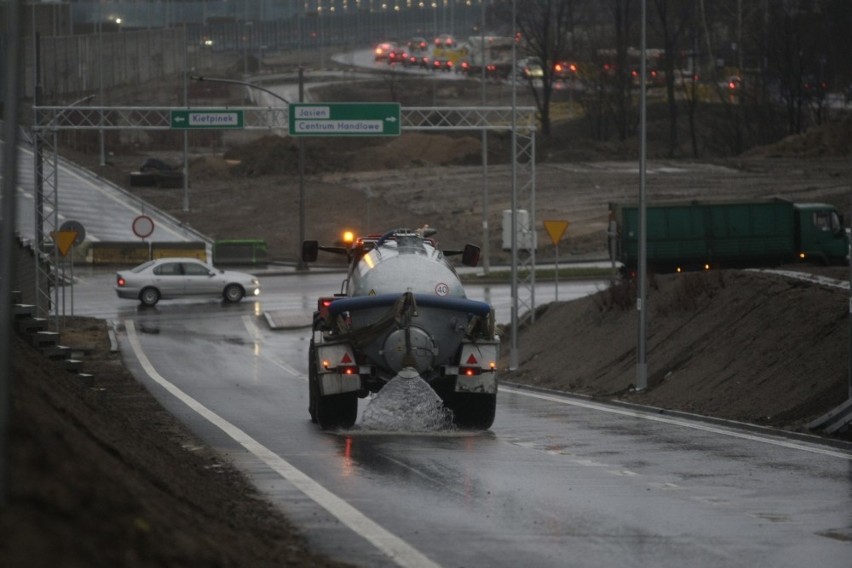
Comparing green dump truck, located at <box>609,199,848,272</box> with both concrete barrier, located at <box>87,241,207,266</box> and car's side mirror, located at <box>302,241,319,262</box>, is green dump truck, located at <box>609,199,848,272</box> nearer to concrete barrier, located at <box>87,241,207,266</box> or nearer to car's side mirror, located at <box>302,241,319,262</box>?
concrete barrier, located at <box>87,241,207,266</box>

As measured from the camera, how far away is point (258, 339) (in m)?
44.6

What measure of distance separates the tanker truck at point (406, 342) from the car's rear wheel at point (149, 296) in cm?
3050

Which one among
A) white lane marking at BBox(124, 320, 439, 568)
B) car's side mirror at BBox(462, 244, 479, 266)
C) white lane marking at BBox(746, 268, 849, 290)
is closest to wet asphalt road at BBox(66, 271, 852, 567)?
white lane marking at BBox(124, 320, 439, 568)

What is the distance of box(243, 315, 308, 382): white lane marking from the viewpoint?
3641 centimetres

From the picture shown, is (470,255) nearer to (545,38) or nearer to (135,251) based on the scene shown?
(135,251)

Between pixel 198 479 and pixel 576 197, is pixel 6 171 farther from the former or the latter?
pixel 576 197

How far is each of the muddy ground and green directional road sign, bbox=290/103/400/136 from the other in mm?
8262

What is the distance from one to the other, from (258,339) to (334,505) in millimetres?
31078

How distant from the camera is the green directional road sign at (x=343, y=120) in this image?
45.5 meters

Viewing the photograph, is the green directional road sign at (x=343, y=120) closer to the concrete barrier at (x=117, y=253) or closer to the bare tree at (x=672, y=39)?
the concrete barrier at (x=117, y=253)

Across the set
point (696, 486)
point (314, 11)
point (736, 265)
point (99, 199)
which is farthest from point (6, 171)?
point (314, 11)

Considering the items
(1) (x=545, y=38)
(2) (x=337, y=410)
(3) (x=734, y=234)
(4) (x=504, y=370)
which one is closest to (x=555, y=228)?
(4) (x=504, y=370)

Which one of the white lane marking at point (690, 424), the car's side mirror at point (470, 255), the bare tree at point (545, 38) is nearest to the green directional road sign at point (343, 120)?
the white lane marking at point (690, 424)

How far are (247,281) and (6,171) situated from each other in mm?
45902
